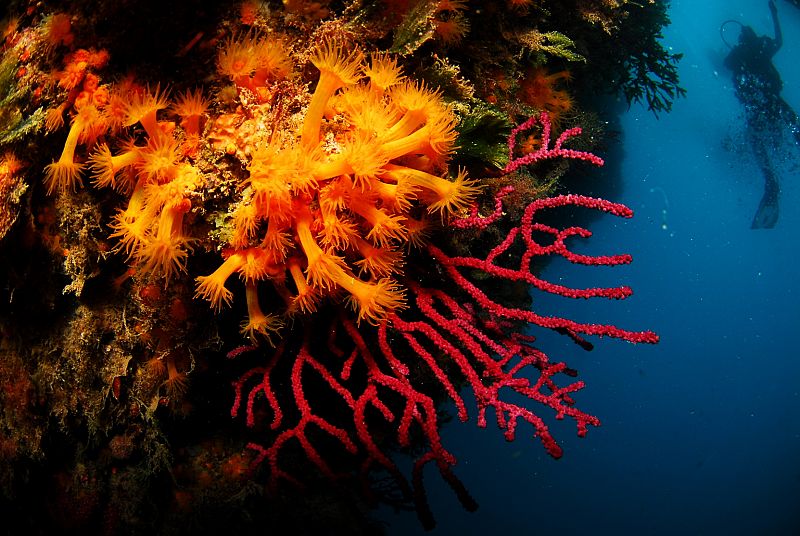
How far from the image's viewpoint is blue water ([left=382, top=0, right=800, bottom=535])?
39.8ft

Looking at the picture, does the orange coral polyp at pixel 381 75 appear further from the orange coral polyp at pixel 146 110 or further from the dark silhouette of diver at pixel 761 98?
the dark silhouette of diver at pixel 761 98

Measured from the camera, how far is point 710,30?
15477 millimetres

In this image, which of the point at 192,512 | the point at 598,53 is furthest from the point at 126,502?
the point at 598,53

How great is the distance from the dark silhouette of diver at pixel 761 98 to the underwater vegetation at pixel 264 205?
15.4 m

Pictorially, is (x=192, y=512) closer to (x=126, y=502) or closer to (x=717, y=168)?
(x=126, y=502)

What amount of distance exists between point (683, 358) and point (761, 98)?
9.07m

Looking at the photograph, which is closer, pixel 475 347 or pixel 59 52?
pixel 59 52

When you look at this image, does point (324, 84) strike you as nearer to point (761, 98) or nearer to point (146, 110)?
point (146, 110)

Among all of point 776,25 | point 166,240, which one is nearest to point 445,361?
point 166,240

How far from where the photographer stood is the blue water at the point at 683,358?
12.1 metres

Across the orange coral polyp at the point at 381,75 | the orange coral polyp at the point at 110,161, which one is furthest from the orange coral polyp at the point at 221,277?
the orange coral polyp at the point at 381,75

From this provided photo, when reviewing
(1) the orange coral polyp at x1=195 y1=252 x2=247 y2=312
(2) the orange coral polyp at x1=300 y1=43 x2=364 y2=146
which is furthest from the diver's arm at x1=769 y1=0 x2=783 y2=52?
(1) the orange coral polyp at x1=195 y1=252 x2=247 y2=312

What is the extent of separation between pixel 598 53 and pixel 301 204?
5345 mm

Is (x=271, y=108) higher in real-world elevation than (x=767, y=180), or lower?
lower
